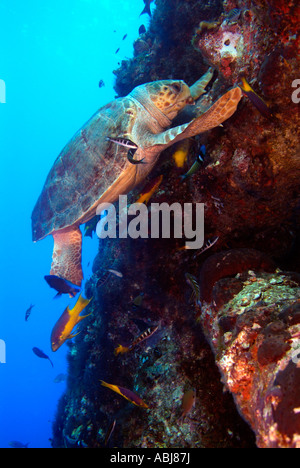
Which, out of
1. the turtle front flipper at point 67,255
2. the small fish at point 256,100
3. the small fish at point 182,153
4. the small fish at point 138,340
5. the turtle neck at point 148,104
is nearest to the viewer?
the small fish at point 256,100

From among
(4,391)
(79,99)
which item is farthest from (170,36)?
(79,99)

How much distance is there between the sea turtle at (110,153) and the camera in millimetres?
3879

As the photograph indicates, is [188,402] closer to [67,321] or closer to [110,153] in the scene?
[67,321]

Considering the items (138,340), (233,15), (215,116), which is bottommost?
(138,340)

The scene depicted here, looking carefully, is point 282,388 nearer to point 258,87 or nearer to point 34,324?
point 258,87

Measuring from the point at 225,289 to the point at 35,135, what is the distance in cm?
9878

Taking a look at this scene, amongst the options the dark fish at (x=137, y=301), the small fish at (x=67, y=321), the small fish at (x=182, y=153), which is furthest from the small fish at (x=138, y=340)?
the small fish at (x=182, y=153)

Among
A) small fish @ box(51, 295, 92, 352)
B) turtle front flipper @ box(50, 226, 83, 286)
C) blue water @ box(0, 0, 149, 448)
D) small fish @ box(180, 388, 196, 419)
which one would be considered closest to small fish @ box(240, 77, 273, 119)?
small fish @ box(180, 388, 196, 419)

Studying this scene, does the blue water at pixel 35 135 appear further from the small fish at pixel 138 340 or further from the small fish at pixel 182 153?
the small fish at pixel 182 153

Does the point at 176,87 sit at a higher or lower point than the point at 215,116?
higher

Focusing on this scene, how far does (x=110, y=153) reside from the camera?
3.94m

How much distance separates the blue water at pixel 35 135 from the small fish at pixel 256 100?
4440cm

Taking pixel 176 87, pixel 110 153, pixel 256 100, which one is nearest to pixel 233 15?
pixel 176 87

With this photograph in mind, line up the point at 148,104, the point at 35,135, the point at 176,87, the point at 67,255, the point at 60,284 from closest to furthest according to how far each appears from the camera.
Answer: the point at 60,284, the point at 176,87, the point at 148,104, the point at 67,255, the point at 35,135
